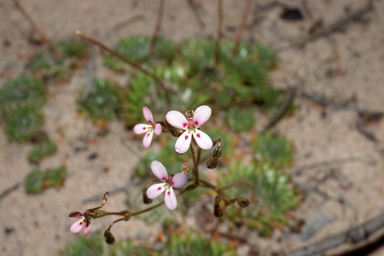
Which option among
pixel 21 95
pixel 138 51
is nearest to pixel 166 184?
pixel 138 51

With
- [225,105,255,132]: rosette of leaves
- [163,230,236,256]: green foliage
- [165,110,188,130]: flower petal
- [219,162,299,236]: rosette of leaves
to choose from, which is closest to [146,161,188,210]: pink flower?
[165,110,188,130]: flower petal

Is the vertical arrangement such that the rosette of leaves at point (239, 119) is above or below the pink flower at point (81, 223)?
above

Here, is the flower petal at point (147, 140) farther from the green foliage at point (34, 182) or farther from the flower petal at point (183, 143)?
the green foliage at point (34, 182)

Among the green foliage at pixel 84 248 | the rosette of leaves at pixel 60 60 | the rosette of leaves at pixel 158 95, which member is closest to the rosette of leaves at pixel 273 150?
the rosette of leaves at pixel 158 95

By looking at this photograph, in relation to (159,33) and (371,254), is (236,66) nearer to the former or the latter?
(159,33)

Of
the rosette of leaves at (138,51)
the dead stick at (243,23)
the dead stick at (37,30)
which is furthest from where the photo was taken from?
the dead stick at (243,23)

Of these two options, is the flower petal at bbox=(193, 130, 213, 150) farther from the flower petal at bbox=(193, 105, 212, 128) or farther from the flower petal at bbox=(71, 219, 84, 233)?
the flower petal at bbox=(71, 219, 84, 233)

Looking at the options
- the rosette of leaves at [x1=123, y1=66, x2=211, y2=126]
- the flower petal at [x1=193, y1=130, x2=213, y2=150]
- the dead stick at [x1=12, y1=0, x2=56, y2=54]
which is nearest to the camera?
the flower petal at [x1=193, y1=130, x2=213, y2=150]

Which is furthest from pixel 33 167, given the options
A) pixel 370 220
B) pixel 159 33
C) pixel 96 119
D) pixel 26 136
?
pixel 370 220
